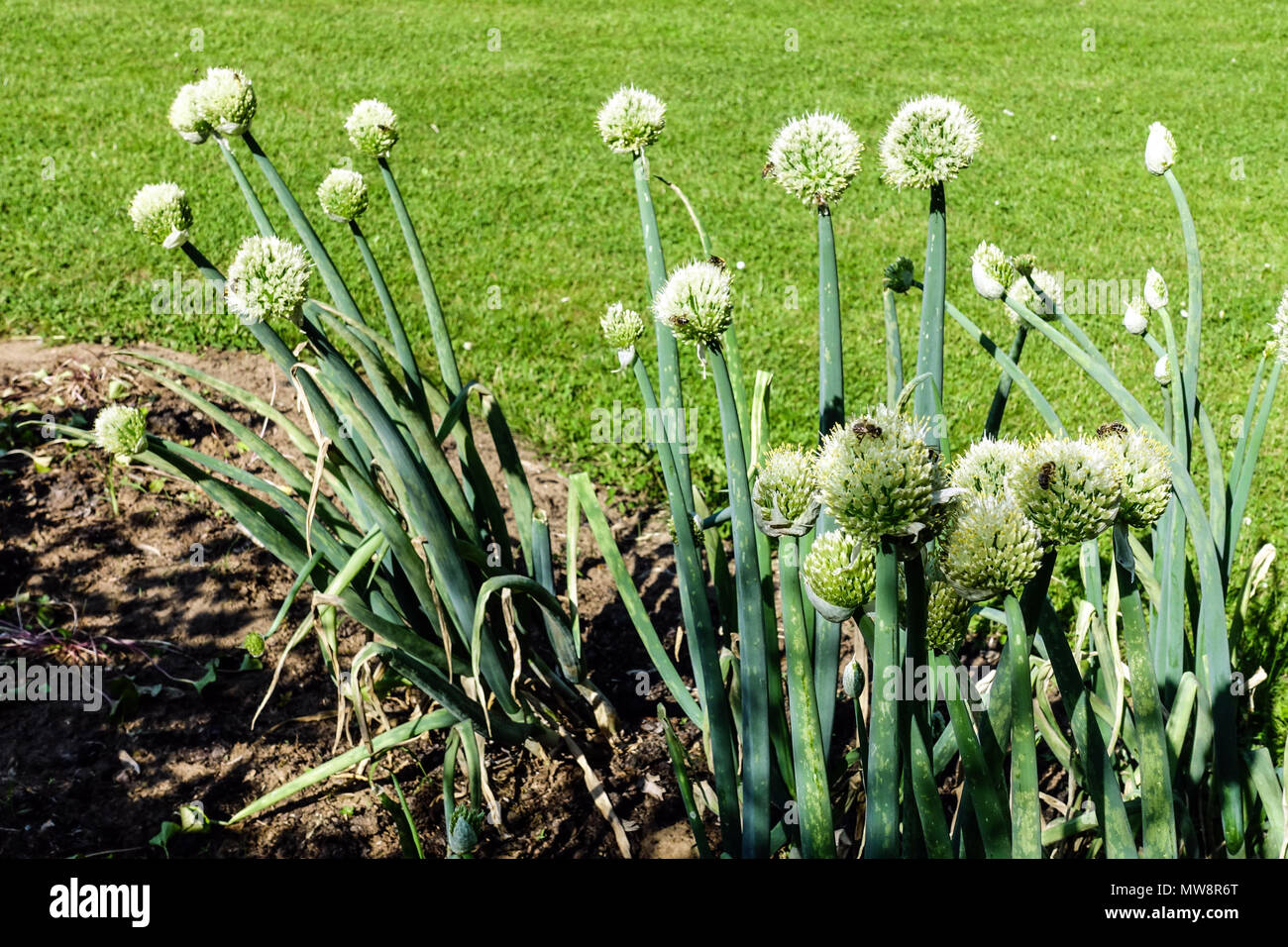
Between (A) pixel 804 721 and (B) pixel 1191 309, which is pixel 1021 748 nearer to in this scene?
(A) pixel 804 721

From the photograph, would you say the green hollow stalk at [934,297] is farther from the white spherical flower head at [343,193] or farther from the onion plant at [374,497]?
the white spherical flower head at [343,193]

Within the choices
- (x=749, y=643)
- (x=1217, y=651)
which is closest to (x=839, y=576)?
(x=749, y=643)

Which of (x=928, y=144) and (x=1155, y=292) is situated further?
(x=1155, y=292)

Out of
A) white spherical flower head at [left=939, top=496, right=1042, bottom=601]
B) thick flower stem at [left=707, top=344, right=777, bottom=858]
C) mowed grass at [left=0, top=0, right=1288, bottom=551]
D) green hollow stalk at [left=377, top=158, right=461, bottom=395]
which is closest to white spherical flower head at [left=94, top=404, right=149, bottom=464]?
green hollow stalk at [left=377, top=158, right=461, bottom=395]

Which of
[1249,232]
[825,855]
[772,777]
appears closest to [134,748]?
[772,777]

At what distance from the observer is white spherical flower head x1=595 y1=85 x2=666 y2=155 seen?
1.91 m

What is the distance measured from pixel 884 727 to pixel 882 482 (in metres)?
0.42

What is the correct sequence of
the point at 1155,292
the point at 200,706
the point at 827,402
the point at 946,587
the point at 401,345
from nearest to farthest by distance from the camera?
the point at 946,587 < the point at 827,402 < the point at 1155,292 < the point at 401,345 < the point at 200,706

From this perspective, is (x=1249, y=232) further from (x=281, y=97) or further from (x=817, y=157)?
(x=281, y=97)

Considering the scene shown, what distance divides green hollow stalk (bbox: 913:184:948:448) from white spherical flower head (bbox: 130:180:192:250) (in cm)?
143

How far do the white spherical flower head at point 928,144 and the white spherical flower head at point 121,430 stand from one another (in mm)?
1463

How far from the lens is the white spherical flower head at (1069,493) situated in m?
1.15

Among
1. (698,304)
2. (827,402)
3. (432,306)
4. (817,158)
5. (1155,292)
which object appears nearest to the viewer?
(698,304)

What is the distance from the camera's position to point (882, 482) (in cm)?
112
